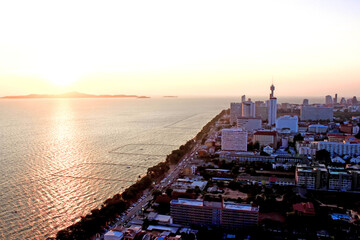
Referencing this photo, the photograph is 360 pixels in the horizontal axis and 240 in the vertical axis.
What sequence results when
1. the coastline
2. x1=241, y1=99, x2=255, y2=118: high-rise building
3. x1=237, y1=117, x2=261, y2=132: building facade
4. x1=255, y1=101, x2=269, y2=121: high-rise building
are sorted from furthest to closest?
x1=255, y1=101, x2=269, y2=121: high-rise building < x1=241, y1=99, x2=255, y2=118: high-rise building < x1=237, y1=117, x2=261, y2=132: building facade < the coastline

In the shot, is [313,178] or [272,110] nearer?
[313,178]

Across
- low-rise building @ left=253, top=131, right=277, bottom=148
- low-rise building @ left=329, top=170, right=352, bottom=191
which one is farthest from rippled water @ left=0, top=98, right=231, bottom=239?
low-rise building @ left=329, top=170, right=352, bottom=191

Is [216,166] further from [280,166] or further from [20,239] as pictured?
[20,239]

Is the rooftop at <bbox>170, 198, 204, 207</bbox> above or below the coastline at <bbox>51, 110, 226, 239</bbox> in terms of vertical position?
above

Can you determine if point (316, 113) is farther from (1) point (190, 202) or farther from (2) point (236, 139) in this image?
(1) point (190, 202)

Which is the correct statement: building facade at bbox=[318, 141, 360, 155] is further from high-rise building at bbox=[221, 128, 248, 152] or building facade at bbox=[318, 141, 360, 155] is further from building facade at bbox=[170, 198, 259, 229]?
building facade at bbox=[170, 198, 259, 229]

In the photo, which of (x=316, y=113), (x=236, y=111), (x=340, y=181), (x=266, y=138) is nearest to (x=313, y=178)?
(x=340, y=181)

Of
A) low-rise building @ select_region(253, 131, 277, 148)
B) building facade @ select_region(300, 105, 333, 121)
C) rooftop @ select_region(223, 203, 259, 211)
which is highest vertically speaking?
building facade @ select_region(300, 105, 333, 121)

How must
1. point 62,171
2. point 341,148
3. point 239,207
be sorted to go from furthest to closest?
point 341,148 → point 62,171 → point 239,207

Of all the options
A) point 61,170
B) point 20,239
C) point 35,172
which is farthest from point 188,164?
point 20,239

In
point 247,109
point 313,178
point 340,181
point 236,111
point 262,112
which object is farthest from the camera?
point 262,112

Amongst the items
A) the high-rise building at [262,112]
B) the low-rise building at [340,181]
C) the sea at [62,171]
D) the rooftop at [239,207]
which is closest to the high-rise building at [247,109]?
the high-rise building at [262,112]
